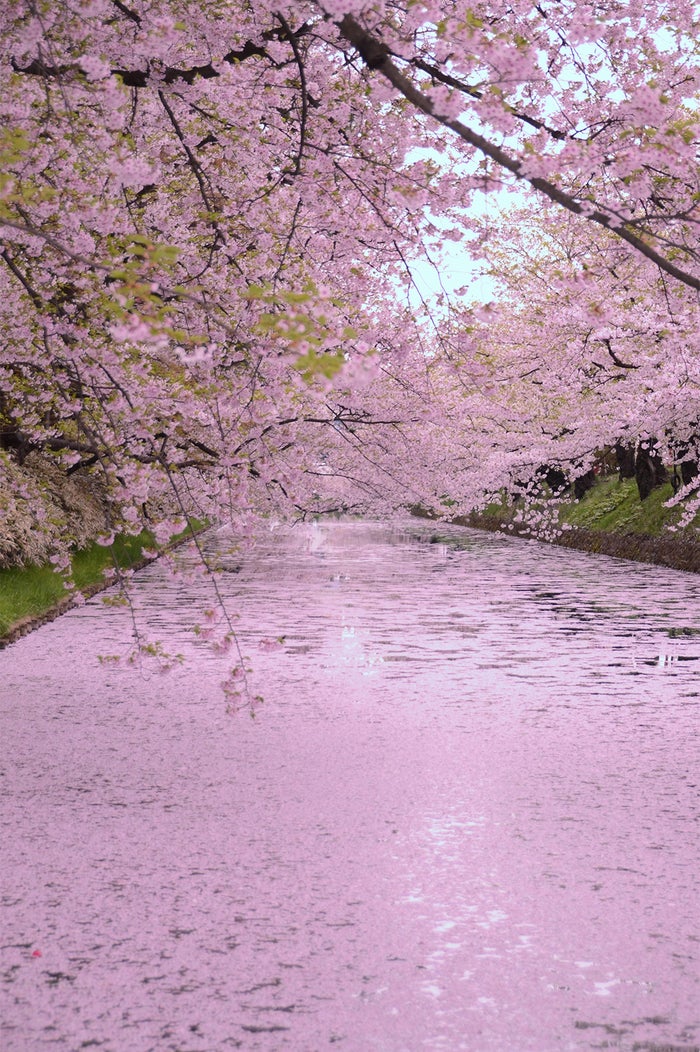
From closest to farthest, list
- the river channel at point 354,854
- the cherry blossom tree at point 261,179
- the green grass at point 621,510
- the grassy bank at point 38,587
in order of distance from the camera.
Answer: the river channel at point 354,854 → the cherry blossom tree at point 261,179 → the grassy bank at point 38,587 → the green grass at point 621,510

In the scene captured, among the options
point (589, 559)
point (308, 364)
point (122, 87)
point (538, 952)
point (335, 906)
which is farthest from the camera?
point (589, 559)

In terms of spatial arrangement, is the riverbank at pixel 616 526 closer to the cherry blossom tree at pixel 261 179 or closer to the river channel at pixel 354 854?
the cherry blossom tree at pixel 261 179

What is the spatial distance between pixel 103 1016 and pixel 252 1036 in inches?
23.4

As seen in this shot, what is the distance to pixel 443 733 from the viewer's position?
1070cm

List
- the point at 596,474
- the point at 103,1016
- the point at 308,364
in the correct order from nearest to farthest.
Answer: the point at 308,364
the point at 103,1016
the point at 596,474

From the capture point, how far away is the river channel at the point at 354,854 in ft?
16.8

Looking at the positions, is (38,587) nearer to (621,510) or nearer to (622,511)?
(622,511)

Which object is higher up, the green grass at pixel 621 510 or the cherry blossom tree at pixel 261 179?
the cherry blossom tree at pixel 261 179

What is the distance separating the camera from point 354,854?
23.7 ft

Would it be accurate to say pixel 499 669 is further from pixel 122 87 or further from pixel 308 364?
pixel 308 364

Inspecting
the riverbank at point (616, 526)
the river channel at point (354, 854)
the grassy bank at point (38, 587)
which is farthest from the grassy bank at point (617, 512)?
the river channel at point (354, 854)

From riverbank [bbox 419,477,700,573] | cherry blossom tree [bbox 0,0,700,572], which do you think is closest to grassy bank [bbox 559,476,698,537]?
riverbank [bbox 419,477,700,573]

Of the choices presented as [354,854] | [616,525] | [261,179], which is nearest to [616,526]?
[616,525]

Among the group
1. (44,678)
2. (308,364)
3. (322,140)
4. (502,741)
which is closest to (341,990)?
(308,364)
